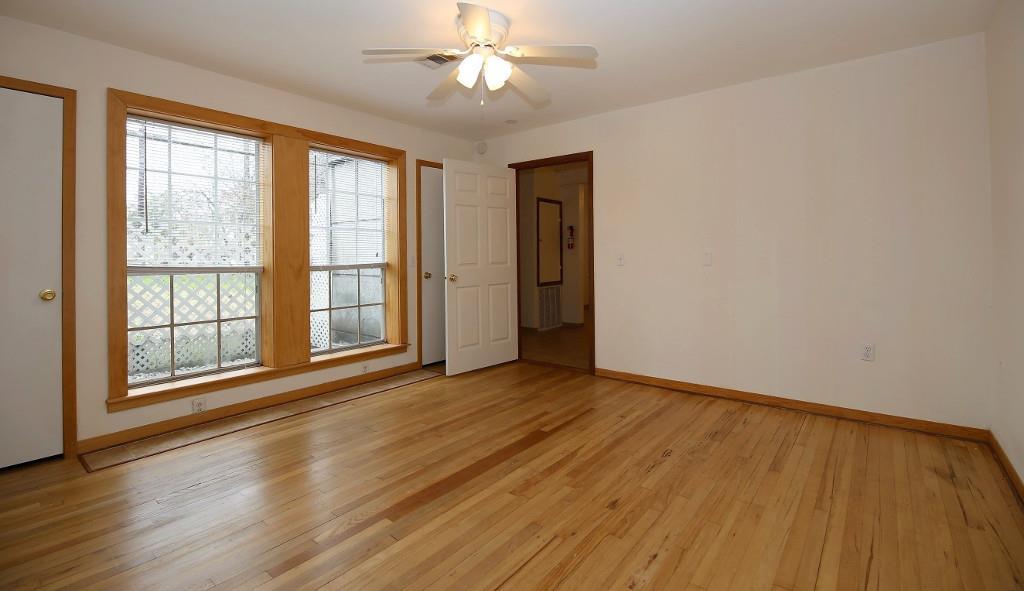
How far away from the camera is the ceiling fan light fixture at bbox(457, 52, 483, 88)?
2492 millimetres

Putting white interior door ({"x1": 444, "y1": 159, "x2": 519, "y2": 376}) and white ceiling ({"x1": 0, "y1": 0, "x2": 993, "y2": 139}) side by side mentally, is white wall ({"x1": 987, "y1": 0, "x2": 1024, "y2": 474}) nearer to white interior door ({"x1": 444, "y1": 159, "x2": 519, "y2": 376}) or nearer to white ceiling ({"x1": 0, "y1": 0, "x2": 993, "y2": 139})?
white ceiling ({"x1": 0, "y1": 0, "x2": 993, "y2": 139})

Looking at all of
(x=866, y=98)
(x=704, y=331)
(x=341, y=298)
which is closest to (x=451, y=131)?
(x=341, y=298)

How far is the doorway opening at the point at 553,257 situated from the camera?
699 cm

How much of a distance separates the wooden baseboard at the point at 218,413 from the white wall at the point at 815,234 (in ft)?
7.67

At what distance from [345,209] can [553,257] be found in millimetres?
4089

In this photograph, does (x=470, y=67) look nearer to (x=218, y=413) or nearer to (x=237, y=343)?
(x=237, y=343)

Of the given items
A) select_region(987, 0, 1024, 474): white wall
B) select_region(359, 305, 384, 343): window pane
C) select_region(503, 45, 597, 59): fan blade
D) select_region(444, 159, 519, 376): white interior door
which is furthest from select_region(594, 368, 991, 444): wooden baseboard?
select_region(503, 45, 597, 59): fan blade

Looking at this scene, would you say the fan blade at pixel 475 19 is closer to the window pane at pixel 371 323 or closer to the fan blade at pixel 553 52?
the fan blade at pixel 553 52

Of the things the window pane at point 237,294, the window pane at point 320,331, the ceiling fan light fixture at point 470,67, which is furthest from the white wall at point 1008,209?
the window pane at point 237,294

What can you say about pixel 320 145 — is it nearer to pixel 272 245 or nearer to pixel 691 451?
pixel 272 245

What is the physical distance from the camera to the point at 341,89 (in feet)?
12.3

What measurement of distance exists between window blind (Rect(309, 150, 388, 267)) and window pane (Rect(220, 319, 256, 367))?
73 cm

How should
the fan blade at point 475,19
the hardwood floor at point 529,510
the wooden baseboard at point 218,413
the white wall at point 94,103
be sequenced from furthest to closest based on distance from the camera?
the wooden baseboard at point 218,413, the white wall at point 94,103, the fan blade at point 475,19, the hardwood floor at point 529,510

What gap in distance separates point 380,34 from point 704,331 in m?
3.21
